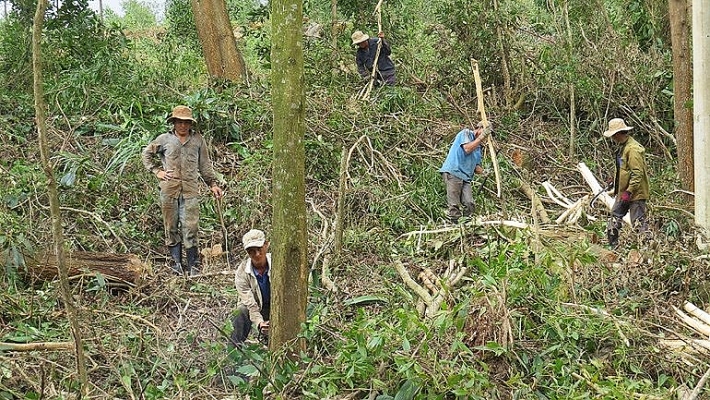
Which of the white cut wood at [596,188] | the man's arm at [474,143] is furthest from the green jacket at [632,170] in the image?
the man's arm at [474,143]

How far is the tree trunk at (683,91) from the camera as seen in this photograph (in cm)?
910

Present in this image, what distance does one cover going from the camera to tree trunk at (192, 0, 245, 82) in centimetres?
1135

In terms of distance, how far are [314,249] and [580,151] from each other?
5435 mm

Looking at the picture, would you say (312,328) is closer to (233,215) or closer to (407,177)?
(233,215)

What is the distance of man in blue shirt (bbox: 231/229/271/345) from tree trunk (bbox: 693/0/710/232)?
3975 mm

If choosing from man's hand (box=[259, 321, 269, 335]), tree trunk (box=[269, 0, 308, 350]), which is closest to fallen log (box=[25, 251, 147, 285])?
man's hand (box=[259, 321, 269, 335])

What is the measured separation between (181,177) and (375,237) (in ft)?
6.59

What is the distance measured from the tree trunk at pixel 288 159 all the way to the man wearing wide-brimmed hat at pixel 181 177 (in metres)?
3.02

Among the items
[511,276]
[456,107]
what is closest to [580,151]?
[456,107]

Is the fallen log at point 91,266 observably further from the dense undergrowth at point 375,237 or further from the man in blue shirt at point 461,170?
the man in blue shirt at point 461,170

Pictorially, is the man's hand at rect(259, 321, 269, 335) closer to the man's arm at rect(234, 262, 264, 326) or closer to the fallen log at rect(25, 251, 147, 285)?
the man's arm at rect(234, 262, 264, 326)

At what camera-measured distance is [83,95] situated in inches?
411

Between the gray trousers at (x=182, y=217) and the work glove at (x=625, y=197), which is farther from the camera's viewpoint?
the gray trousers at (x=182, y=217)

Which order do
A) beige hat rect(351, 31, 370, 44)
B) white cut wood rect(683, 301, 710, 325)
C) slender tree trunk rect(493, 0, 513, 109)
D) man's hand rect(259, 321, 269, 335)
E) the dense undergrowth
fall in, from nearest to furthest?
the dense undergrowth
man's hand rect(259, 321, 269, 335)
white cut wood rect(683, 301, 710, 325)
beige hat rect(351, 31, 370, 44)
slender tree trunk rect(493, 0, 513, 109)
